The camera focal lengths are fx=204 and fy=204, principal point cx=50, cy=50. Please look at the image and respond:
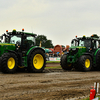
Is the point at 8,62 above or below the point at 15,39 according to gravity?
below

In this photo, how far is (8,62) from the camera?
1066 centimetres

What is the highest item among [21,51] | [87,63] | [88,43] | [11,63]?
[88,43]

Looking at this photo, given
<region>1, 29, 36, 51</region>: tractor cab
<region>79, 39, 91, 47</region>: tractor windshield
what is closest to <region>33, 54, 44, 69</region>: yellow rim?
<region>1, 29, 36, 51</region>: tractor cab

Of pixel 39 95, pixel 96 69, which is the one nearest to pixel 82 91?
pixel 39 95

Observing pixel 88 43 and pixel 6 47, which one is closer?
pixel 6 47

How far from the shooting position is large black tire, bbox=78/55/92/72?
13008mm

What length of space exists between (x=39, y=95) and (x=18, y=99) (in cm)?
75

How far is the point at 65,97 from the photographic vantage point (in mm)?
5848

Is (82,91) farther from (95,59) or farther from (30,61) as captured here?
(95,59)

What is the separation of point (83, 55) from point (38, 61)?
317 cm

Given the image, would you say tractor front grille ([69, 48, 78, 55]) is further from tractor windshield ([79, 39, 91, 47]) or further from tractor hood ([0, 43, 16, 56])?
tractor hood ([0, 43, 16, 56])

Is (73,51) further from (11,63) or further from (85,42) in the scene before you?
(11,63)

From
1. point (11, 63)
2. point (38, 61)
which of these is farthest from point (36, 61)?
point (11, 63)

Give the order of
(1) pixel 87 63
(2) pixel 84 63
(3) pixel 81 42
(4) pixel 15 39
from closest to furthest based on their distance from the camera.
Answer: (4) pixel 15 39 → (2) pixel 84 63 → (1) pixel 87 63 → (3) pixel 81 42
